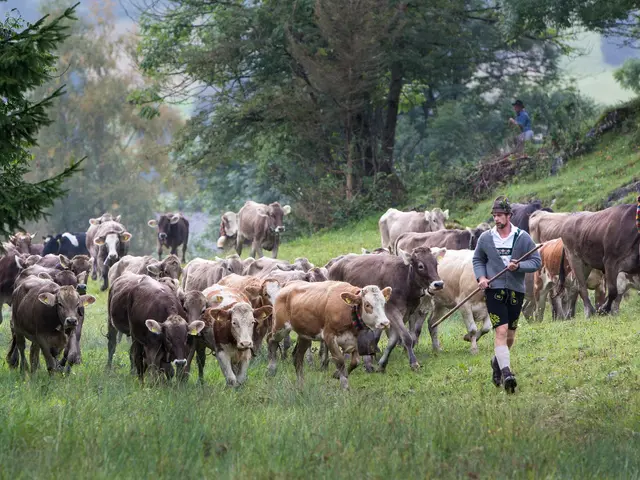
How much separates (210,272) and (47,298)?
7.18m

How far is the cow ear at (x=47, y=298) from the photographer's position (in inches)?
599

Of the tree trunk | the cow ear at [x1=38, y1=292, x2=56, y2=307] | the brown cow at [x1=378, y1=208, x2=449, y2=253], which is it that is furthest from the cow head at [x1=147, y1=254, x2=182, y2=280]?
the tree trunk

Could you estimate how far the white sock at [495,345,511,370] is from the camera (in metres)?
13.1

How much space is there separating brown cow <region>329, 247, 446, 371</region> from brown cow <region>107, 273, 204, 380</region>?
10.8 feet

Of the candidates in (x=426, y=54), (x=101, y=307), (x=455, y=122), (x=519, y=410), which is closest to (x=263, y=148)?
(x=426, y=54)

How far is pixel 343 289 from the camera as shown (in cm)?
1529

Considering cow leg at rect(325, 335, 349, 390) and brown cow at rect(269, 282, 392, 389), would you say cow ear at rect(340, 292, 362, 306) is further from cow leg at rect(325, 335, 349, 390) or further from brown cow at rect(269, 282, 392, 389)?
cow leg at rect(325, 335, 349, 390)

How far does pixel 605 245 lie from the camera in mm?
18812

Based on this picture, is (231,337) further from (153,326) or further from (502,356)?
(502,356)

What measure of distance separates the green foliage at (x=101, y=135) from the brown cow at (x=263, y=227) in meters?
36.2

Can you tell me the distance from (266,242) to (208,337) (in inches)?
764

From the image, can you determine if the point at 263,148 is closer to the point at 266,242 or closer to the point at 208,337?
the point at 266,242

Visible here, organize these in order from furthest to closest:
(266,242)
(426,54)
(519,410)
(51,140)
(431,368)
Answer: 1. (51,140)
2. (426,54)
3. (266,242)
4. (431,368)
5. (519,410)

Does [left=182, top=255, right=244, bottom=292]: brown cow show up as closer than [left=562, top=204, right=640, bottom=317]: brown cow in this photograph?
No
